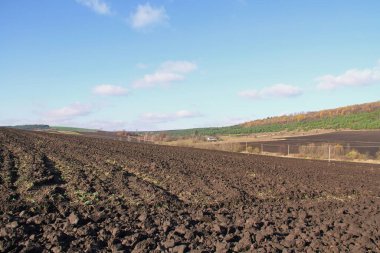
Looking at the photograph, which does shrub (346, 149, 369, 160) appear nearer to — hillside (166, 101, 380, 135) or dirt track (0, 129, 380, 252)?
dirt track (0, 129, 380, 252)

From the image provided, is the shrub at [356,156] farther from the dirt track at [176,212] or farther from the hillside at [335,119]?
the hillside at [335,119]

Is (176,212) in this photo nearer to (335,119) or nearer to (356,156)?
(356,156)

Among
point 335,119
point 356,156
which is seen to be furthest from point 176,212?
point 335,119

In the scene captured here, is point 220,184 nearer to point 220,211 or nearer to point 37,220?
point 220,211

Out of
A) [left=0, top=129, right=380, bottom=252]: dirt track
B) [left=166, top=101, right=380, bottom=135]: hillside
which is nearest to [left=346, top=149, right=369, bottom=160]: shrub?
[left=0, top=129, right=380, bottom=252]: dirt track

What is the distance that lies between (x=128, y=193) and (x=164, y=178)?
13.8ft

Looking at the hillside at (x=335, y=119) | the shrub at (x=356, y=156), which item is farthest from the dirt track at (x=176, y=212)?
the hillside at (x=335, y=119)

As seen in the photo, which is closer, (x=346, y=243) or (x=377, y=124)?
(x=346, y=243)

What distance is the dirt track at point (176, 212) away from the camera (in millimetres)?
7555

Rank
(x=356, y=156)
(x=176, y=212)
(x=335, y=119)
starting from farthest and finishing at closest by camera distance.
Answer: (x=335, y=119) → (x=356, y=156) → (x=176, y=212)

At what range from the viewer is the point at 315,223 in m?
9.88

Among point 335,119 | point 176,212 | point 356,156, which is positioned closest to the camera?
point 176,212

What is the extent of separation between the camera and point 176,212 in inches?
423

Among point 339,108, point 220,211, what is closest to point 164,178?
point 220,211
